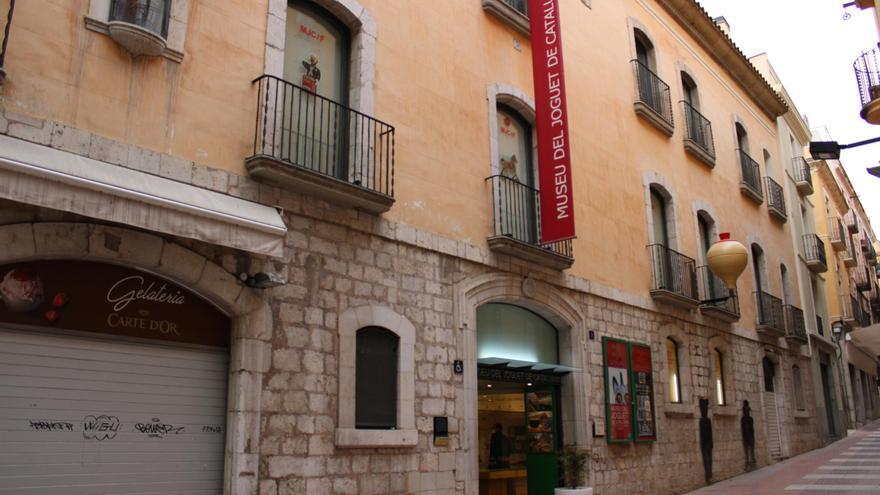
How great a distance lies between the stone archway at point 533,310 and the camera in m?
9.27

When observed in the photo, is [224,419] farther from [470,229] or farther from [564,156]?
[564,156]

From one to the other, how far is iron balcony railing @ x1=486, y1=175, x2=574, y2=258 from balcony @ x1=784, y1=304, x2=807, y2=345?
1174 centimetres

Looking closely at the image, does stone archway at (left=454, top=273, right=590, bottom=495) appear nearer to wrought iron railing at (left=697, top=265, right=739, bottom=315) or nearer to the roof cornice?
wrought iron railing at (left=697, top=265, right=739, bottom=315)

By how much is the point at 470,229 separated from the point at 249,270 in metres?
3.70

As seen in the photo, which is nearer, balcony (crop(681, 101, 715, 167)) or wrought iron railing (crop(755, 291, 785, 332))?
balcony (crop(681, 101, 715, 167))

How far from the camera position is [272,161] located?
7.30m

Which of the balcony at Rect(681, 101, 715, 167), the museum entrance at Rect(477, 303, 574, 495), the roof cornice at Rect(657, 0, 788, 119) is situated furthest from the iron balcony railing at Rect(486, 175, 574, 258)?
the roof cornice at Rect(657, 0, 788, 119)

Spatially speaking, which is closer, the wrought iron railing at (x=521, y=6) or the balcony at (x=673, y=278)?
the wrought iron railing at (x=521, y=6)

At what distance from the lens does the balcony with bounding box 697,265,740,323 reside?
1573cm

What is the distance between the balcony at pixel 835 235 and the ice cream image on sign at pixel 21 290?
103ft

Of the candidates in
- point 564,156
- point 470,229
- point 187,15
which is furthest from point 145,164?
point 564,156

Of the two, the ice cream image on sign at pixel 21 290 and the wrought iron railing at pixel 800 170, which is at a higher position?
the wrought iron railing at pixel 800 170

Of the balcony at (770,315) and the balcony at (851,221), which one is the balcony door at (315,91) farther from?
the balcony at (851,221)

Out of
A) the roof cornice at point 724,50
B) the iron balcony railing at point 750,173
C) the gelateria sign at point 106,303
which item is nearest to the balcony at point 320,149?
the gelateria sign at point 106,303
